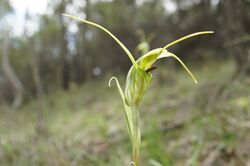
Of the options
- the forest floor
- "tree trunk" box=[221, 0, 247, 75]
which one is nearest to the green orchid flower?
the forest floor

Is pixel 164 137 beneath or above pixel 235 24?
beneath

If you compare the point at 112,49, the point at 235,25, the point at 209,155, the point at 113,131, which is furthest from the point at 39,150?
the point at 112,49

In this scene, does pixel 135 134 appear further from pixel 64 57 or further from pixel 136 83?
pixel 64 57

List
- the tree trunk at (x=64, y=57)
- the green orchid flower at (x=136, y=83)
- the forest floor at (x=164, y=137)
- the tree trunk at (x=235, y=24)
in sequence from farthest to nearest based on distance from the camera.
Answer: the tree trunk at (x=64, y=57)
the tree trunk at (x=235, y=24)
the forest floor at (x=164, y=137)
the green orchid flower at (x=136, y=83)

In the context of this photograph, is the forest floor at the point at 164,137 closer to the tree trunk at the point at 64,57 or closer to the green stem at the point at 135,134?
the green stem at the point at 135,134

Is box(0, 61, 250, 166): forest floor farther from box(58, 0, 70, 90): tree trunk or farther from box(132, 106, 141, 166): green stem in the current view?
box(58, 0, 70, 90): tree trunk

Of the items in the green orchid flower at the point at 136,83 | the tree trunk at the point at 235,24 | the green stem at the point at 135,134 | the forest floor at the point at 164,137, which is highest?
the green orchid flower at the point at 136,83

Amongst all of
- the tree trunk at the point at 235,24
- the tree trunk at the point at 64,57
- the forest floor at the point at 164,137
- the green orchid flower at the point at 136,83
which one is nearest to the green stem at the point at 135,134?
the green orchid flower at the point at 136,83

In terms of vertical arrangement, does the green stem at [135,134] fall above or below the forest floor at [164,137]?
above

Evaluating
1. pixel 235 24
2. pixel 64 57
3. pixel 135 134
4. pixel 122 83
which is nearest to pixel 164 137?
pixel 235 24
